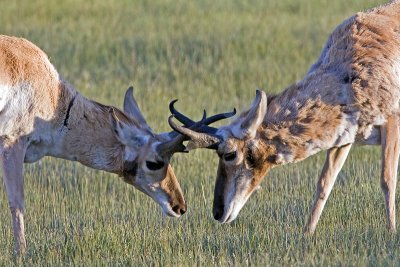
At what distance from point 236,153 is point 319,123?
2.66 ft

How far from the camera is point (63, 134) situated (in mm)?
9375

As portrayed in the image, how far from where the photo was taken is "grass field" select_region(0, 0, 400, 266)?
8.59m

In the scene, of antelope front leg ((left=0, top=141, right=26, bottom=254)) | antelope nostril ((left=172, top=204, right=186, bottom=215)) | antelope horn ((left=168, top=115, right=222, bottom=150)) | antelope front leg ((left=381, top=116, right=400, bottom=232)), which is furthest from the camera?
antelope nostril ((left=172, top=204, right=186, bottom=215))

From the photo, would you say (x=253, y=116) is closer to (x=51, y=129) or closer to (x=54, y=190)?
(x=51, y=129)

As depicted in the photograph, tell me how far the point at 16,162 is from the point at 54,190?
270 centimetres

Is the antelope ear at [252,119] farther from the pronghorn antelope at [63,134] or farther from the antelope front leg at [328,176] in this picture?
the antelope front leg at [328,176]

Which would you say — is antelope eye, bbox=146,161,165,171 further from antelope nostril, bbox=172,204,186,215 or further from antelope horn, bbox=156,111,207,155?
antelope nostril, bbox=172,204,186,215

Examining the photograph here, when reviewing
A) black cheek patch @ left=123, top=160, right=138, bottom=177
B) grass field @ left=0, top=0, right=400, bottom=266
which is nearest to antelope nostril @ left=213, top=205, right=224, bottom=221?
grass field @ left=0, top=0, right=400, bottom=266

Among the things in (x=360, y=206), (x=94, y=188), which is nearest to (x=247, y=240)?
(x=360, y=206)

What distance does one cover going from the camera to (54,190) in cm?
1170

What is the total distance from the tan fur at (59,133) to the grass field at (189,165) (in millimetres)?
505

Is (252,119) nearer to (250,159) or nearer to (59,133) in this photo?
(250,159)

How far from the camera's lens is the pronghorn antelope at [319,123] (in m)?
8.88

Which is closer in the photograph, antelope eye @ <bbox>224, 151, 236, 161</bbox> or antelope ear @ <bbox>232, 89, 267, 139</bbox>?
antelope ear @ <bbox>232, 89, 267, 139</bbox>
